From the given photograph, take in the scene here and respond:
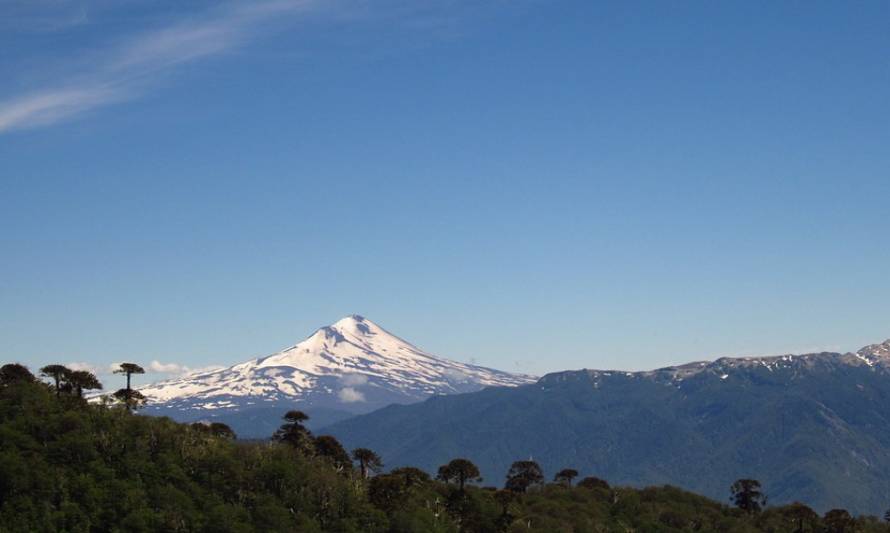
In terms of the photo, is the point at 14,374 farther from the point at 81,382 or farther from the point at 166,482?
the point at 166,482

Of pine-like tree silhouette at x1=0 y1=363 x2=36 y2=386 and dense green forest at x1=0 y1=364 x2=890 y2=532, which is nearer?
dense green forest at x1=0 y1=364 x2=890 y2=532

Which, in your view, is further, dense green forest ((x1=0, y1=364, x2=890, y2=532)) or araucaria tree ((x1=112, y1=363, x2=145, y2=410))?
araucaria tree ((x1=112, y1=363, x2=145, y2=410))

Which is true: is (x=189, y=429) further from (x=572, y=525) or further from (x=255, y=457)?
(x=572, y=525)

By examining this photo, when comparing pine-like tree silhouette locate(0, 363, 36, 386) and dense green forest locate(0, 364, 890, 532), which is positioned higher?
pine-like tree silhouette locate(0, 363, 36, 386)

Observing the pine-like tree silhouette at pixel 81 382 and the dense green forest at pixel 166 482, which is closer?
the dense green forest at pixel 166 482

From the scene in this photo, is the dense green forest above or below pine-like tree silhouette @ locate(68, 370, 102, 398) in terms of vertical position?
below

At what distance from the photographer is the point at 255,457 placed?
179 m

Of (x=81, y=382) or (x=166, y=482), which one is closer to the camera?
(x=166, y=482)

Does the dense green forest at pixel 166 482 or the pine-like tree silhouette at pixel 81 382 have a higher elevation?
the pine-like tree silhouette at pixel 81 382

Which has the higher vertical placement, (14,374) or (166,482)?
(14,374)

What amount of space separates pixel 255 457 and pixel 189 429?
62.2ft

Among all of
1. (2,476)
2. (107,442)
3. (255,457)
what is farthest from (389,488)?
(2,476)

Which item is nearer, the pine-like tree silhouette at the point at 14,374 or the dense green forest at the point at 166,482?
the dense green forest at the point at 166,482

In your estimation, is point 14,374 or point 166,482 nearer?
point 166,482
